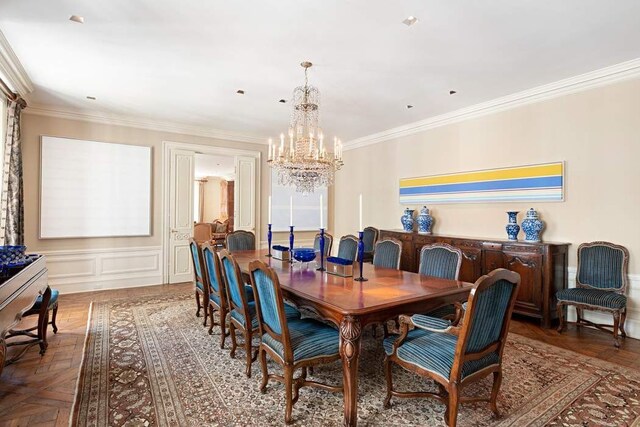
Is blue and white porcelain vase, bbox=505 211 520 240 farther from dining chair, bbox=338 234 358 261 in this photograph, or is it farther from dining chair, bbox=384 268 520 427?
dining chair, bbox=384 268 520 427

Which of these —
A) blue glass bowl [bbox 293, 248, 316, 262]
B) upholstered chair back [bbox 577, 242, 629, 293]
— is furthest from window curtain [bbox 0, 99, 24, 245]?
upholstered chair back [bbox 577, 242, 629, 293]

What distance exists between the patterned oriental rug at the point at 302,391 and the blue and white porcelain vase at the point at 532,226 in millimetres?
1279

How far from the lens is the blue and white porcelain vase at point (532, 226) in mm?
3957

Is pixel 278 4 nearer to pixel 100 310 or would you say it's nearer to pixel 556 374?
pixel 556 374

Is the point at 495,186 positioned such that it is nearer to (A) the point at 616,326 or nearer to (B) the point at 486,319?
(A) the point at 616,326

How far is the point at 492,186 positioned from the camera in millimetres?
4582

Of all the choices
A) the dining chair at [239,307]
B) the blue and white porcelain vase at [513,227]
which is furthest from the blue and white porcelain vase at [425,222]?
the dining chair at [239,307]

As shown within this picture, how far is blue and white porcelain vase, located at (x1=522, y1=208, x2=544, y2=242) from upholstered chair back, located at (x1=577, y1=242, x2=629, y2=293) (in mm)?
432

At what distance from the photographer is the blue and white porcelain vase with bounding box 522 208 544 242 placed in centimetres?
396

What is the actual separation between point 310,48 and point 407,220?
10.6 feet

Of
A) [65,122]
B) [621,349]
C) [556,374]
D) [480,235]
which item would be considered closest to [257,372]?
[556,374]

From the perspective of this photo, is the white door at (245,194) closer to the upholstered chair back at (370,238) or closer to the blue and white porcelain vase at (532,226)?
the upholstered chair back at (370,238)

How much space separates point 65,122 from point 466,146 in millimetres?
5884

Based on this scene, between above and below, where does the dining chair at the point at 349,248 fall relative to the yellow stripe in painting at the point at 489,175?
below
